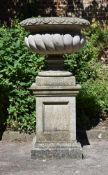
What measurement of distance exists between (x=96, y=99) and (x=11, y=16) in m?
4.02

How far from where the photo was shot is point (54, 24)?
5.56 meters

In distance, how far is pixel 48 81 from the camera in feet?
19.3

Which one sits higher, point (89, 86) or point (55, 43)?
point (55, 43)

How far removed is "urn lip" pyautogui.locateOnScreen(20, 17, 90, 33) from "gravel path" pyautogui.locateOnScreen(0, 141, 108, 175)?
5.24 feet

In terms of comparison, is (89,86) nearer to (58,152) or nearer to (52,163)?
(58,152)

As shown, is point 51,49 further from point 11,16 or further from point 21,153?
point 11,16

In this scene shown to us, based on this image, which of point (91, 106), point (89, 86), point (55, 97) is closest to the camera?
point (55, 97)

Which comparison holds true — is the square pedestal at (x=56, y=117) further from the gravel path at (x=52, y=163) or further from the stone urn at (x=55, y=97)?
the gravel path at (x=52, y=163)

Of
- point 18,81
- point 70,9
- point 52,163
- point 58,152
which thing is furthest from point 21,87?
point 70,9

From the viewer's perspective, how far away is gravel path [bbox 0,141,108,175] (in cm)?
544

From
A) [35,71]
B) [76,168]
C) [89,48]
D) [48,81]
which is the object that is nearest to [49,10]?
[89,48]

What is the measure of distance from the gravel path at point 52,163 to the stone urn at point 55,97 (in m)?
0.15

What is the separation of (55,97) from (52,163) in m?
0.80

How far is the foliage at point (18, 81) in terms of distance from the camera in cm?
687
